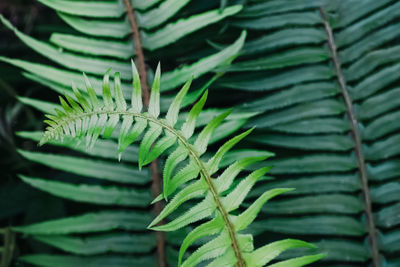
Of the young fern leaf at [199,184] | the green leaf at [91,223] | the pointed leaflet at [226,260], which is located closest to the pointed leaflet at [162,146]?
the young fern leaf at [199,184]

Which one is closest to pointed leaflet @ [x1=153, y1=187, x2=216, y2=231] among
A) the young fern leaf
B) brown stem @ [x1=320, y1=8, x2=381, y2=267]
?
the young fern leaf

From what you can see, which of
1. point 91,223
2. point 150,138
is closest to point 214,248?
point 150,138

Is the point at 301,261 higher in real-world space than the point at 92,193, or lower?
lower

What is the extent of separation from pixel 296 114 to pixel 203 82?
295 millimetres

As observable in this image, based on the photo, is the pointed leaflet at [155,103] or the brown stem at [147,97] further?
the brown stem at [147,97]

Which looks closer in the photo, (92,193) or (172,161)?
(172,161)

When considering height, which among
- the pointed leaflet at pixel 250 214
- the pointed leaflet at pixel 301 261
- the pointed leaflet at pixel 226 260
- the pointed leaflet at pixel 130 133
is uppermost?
the pointed leaflet at pixel 130 133

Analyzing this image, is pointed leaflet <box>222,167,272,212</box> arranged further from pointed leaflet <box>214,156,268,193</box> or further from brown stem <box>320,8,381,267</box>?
brown stem <box>320,8,381,267</box>

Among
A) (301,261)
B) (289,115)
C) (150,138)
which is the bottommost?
(301,261)

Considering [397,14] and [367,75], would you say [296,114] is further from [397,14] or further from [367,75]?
[397,14]

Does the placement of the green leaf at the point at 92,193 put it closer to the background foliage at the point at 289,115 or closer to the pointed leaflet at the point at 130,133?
the background foliage at the point at 289,115

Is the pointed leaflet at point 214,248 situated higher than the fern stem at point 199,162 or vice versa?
the fern stem at point 199,162

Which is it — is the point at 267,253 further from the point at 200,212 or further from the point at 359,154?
the point at 359,154

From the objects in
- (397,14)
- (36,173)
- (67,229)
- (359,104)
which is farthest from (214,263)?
(36,173)
